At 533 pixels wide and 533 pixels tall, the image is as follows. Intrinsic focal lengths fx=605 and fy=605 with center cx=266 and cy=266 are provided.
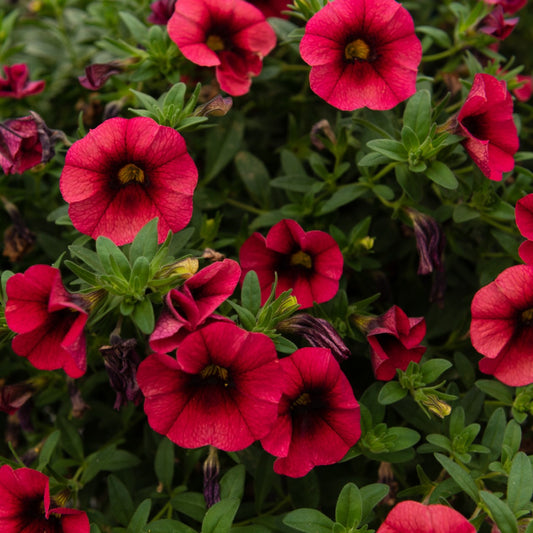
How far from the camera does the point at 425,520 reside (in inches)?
31.5

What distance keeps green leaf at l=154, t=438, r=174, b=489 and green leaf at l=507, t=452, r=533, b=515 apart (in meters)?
0.58

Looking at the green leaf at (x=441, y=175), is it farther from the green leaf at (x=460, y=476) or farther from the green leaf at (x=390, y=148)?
the green leaf at (x=460, y=476)

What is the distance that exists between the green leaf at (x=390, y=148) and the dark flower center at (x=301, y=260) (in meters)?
0.23

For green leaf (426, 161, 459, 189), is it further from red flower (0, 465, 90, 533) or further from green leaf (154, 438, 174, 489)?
red flower (0, 465, 90, 533)

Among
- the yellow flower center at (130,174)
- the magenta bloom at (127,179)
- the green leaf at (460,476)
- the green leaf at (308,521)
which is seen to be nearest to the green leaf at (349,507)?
the green leaf at (308,521)

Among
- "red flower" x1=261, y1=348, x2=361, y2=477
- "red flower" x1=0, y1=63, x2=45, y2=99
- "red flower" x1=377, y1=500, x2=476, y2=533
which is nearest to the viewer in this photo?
"red flower" x1=377, y1=500, x2=476, y2=533

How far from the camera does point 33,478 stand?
36.9 inches

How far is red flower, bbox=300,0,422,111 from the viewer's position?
3.44 ft

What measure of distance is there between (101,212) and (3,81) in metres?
0.55

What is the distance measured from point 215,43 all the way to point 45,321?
0.65m

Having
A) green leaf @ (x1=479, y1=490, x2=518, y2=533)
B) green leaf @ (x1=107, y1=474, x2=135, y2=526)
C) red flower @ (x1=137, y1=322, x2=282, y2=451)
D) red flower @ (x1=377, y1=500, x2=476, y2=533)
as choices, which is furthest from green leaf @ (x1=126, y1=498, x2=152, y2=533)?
green leaf @ (x1=479, y1=490, x2=518, y2=533)

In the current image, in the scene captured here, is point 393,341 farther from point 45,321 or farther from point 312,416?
point 45,321

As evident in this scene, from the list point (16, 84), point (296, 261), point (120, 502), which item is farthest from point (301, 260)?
point (16, 84)

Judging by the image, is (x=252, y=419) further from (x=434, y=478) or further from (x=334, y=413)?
(x=434, y=478)
